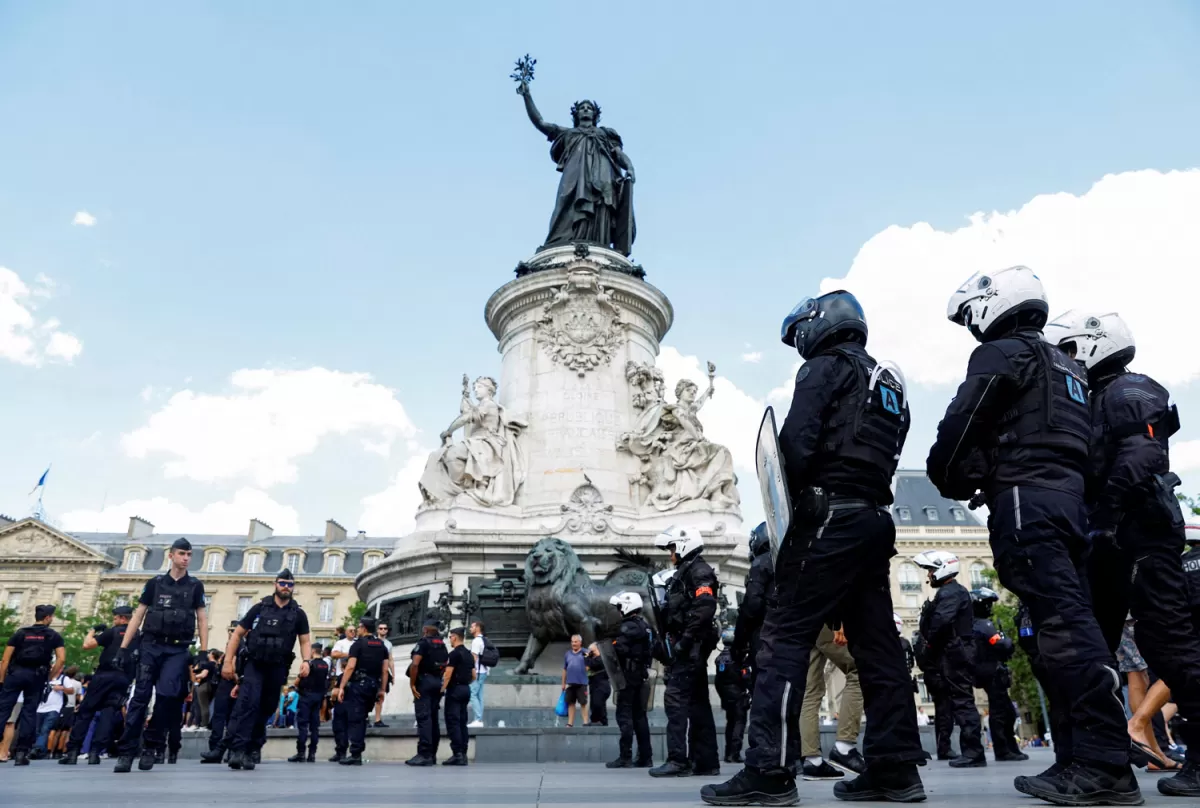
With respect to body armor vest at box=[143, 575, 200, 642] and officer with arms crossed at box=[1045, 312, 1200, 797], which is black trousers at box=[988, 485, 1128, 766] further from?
body armor vest at box=[143, 575, 200, 642]

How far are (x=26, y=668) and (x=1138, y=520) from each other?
1223 centimetres

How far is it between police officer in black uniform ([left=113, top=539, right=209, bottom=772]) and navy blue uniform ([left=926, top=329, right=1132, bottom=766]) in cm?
698

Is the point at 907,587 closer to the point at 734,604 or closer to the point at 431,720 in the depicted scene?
the point at 734,604

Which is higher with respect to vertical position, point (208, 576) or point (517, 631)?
point (208, 576)

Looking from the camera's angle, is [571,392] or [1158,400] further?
[571,392]

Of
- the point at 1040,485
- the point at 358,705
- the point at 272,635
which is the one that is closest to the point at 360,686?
the point at 358,705

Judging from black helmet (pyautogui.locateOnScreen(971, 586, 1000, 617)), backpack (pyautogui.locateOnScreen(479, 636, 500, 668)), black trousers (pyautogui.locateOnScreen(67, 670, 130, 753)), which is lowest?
black trousers (pyautogui.locateOnScreen(67, 670, 130, 753))

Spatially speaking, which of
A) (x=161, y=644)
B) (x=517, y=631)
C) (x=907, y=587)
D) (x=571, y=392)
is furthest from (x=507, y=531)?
(x=907, y=587)

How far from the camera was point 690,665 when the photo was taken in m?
7.18

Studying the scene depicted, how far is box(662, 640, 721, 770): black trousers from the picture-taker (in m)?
7.09

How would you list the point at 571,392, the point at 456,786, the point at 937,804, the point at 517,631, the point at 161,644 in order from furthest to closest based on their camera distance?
1. the point at 571,392
2. the point at 517,631
3. the point at 161,644
4. the point at 456,786
5. the point at 937,804

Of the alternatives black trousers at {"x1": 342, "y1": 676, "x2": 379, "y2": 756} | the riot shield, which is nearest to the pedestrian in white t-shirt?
black trousers at {"x1": 342, "y1": 676, "x2": 379, "y2": 756}

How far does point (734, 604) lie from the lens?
16531 millimetres

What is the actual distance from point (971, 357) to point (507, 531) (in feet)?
39.2
